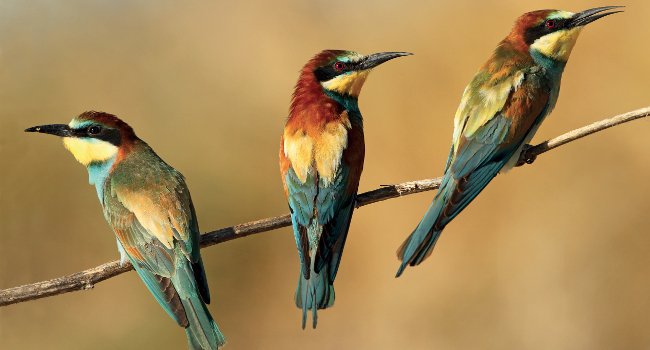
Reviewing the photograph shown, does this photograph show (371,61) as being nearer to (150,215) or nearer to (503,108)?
(503,108)

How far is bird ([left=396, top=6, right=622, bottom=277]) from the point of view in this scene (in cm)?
273

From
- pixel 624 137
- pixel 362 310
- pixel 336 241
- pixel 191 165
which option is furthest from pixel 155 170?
pixel 624 137

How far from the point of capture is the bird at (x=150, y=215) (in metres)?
2.71

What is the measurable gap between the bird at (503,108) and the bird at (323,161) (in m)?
0.24

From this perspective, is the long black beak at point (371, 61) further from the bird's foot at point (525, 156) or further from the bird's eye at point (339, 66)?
the bird's foot at point (525, 156)

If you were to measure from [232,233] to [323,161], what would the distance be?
457 mm

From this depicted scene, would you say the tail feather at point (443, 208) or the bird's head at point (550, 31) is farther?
the bird's head at point (550, 31)

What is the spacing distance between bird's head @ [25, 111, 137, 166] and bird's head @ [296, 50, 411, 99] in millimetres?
597

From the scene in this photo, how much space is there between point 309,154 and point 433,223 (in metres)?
0.42

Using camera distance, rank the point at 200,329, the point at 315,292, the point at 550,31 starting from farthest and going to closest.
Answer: the point at 550,31 → the point at 200,329 → the point at 315,292

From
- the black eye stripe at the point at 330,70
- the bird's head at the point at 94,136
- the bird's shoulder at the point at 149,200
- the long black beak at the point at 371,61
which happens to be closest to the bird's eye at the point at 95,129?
the bird's head at the point at 94,136

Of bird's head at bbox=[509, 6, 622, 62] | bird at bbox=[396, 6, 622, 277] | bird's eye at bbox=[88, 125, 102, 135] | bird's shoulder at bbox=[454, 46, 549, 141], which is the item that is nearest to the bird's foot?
bird at bbox=[396, 6, 622, 277]

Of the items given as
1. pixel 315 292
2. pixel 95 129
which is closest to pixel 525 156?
pixel 315 292

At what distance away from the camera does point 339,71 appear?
3.13 m
